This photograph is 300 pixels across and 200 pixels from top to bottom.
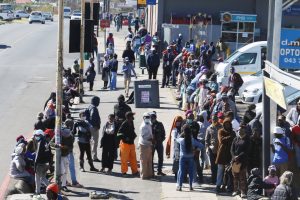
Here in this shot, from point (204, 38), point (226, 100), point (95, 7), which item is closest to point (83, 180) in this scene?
→ point (226, 100)

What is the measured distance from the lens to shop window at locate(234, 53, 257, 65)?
33938 mm

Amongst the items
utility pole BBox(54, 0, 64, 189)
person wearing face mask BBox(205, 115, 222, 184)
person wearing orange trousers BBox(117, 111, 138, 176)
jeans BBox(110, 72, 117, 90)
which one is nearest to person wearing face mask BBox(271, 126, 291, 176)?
person wearing face mask BBox(205, 115, 222, 184)

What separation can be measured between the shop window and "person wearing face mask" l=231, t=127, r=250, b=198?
16.5 m

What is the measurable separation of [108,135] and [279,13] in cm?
553

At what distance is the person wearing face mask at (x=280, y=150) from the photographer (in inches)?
685

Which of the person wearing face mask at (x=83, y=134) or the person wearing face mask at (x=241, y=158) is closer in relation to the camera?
the person wearing face mask at (x=241, y=158)

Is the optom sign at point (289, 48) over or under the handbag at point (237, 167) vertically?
over

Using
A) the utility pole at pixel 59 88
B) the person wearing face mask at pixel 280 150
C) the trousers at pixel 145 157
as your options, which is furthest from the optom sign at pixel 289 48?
the utility pole at pixel 59 88

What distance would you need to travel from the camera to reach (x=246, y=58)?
34.0 m

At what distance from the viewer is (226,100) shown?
69.6 feet

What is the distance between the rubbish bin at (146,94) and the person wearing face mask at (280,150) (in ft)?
40.1

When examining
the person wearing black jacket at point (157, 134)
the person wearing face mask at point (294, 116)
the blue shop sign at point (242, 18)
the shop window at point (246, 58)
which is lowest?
the person wearing black jacket at point (157, 134)

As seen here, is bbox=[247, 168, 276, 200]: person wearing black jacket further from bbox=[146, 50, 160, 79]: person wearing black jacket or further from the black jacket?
bbox=[146, 50, 160, 79]: person wearing black jacket

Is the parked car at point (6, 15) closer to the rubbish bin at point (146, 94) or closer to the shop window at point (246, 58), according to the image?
the shop window at point (246, 58)
